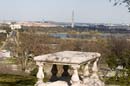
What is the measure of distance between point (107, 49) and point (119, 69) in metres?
Result: 11.5

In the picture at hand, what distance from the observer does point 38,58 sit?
10.2 m

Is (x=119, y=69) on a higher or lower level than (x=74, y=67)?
lower

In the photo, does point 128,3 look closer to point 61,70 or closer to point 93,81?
point 93,81

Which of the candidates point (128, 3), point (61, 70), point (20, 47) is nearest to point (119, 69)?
point (20, 47)

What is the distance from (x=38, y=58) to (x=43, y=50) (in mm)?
28988

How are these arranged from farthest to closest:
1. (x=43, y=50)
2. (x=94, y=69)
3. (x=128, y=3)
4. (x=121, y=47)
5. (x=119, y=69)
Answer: (x=121, y=47) < (x=43, y=50) < (x=119, y=69) < (x=94, y=69) < (x=128, y=3)

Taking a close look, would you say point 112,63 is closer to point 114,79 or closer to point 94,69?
point 114,79

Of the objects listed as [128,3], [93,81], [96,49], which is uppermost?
[128,3]

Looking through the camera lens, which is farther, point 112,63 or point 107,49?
point 107,49

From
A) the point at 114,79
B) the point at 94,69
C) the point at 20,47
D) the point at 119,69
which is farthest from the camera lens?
the point at 20,47

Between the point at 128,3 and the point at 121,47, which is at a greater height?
the point at 128,3

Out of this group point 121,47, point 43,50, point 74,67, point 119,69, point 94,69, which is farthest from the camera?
point 121,47

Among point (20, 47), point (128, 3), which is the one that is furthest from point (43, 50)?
point (128, 3)

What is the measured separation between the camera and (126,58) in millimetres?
30484
